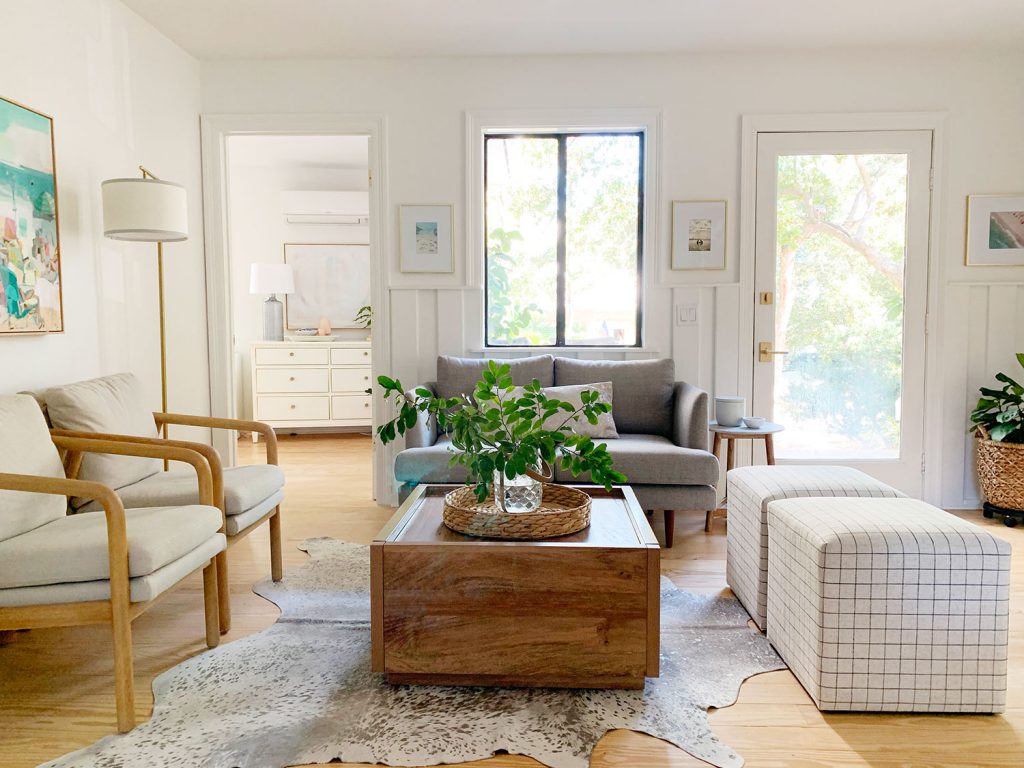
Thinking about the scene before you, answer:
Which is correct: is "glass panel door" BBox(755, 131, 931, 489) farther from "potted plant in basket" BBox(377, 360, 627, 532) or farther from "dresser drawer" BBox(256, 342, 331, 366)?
"dresser drawer" BBox(256, 342, 331, 366)

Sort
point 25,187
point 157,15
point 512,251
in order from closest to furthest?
point 25,187 < point 157,15 < point 512,251

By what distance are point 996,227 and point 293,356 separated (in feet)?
16.5

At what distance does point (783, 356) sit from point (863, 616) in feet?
7.96

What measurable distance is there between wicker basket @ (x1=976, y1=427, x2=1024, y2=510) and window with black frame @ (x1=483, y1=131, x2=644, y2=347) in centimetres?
189

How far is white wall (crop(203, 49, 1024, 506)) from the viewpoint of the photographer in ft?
13.1

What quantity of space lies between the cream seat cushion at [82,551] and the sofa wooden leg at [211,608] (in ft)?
0.84

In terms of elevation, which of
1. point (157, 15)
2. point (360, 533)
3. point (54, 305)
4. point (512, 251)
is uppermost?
point (157, 15)

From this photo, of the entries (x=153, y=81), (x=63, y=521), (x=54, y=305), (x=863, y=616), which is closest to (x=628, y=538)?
(x=863, y=616)

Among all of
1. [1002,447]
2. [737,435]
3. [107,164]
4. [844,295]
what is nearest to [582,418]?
[737,435]

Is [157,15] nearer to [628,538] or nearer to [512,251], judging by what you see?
[512,251]

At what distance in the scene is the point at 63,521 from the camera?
2213mm

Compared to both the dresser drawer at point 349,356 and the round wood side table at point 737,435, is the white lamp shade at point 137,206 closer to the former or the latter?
the round wood side table at point 737,435

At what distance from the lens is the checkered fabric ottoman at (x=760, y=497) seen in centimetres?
245

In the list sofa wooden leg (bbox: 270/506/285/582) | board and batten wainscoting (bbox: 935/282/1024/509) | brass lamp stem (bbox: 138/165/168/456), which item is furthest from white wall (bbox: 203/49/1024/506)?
sofa wooden leg (bbox: 270/506/285/582)
